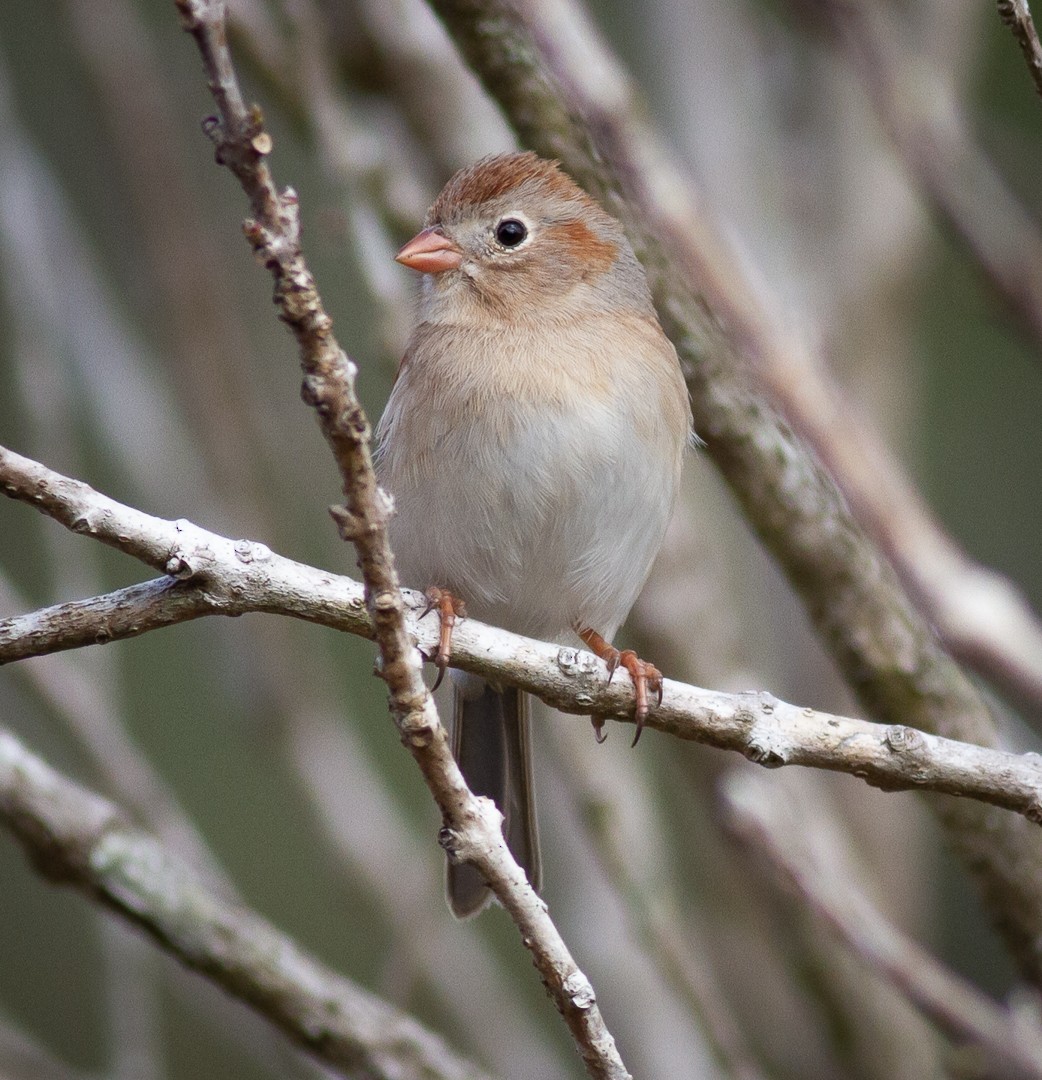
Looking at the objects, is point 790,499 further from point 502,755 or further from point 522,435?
point 502,755

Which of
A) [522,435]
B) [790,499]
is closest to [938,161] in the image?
[790,499]

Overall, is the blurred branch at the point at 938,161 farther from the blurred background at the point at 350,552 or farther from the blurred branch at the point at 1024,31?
the blurred branch at the point at 1024,31

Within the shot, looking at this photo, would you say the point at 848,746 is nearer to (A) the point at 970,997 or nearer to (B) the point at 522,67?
(A) the point at 970,997

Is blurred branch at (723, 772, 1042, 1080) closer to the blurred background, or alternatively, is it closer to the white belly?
the blurred background

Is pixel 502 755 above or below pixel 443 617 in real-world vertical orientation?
above

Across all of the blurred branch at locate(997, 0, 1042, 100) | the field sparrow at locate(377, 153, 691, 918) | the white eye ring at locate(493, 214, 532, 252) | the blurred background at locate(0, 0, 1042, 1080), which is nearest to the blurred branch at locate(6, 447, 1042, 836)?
the field sparrow at locate(377, 153, 691, 918)
